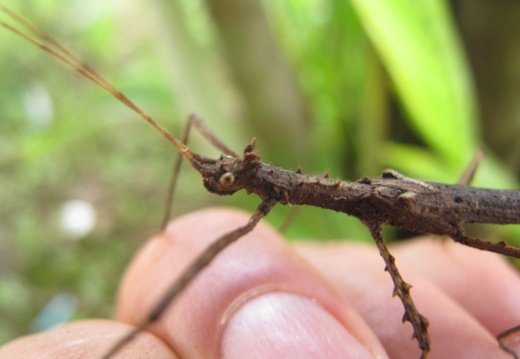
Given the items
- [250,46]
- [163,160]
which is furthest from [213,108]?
[163,160]

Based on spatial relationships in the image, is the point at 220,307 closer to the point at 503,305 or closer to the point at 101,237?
the point at 503,305

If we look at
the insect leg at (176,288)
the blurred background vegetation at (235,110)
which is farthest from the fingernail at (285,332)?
the blurred background vegetation at (235,110)

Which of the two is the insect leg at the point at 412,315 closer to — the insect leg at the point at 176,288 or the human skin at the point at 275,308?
the human skin at the point at 275,308

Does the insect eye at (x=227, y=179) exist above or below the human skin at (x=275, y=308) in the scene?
above

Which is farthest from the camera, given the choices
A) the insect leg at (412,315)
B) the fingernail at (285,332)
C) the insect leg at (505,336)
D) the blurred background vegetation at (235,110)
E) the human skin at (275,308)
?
the blurred background vegetation at (235,110)

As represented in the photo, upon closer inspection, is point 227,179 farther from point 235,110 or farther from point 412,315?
point 235,110
